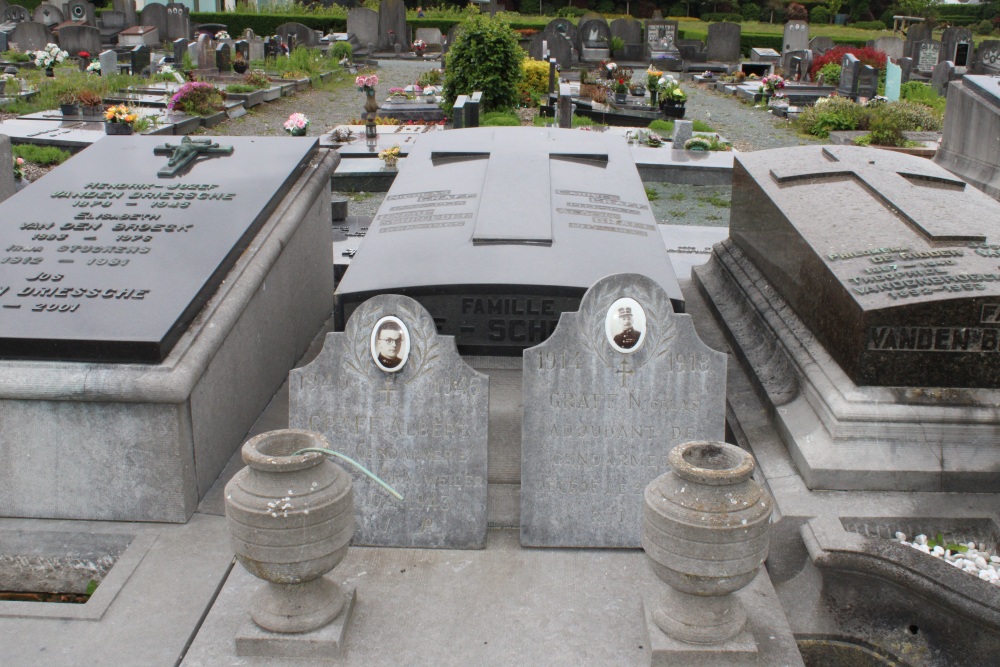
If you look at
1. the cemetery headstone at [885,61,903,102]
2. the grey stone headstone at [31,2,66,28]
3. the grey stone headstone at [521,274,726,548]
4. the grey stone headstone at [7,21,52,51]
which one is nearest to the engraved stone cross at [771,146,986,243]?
the grey stone headstone at [521,274,726,548]

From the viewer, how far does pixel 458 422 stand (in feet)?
14.0

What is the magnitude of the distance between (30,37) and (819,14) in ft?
123

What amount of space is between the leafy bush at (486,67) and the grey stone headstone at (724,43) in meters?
20.5

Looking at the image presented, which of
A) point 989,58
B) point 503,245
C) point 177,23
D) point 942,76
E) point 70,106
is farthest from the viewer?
point 177,23

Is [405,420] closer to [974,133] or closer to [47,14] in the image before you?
[974,133]

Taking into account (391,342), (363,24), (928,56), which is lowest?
(391,342)

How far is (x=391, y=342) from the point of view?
4.15 metres

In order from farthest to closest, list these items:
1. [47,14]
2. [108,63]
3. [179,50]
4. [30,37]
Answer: [47,14]
[30,37]
[179,50]
[108,63]

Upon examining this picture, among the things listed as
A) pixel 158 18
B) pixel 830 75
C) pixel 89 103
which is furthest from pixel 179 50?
pixel 830 75

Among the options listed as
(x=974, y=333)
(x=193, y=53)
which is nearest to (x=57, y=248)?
(x=974, y=333)

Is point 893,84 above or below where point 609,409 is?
Answer: above

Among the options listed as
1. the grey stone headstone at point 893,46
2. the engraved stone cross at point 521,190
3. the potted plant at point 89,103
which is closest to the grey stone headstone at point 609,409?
the engraved stone cross at point 521,190

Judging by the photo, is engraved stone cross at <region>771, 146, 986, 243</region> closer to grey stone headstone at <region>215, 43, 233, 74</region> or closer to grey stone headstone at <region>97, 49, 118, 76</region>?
grey stone headstone at <region>97, 49, 118, 76</region>

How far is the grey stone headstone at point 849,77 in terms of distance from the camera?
21500mm
